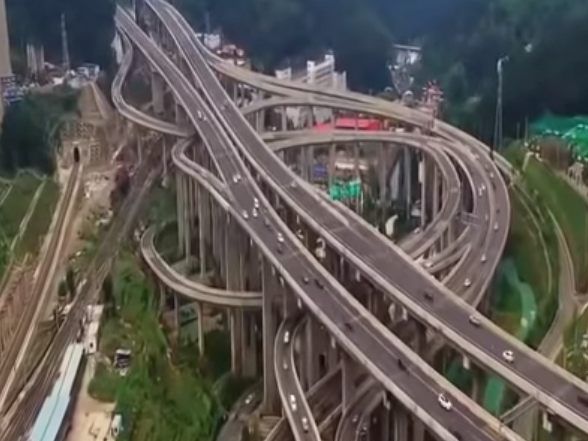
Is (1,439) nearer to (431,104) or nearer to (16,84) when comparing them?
(16,84)

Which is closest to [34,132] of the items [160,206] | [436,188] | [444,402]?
[160,206]

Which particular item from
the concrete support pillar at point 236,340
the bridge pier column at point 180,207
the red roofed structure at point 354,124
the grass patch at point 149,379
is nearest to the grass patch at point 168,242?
the bridge pier column at point 180,207

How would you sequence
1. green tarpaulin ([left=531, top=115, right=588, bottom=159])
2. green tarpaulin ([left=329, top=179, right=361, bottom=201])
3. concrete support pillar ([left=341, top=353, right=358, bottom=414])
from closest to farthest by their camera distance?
green tarpaulin ([left=531, top=115, right=588, bottom=159]) → concrete support pillar ([left=341, top=353, right=358, bottom=414]) → green tarpaulin ([left=329, top=179, right=361, bottom=201])

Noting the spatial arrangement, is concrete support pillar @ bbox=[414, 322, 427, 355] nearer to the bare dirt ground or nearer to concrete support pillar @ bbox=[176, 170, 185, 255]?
concrete support pillar @ bbox=[176, 170, 185, 255]

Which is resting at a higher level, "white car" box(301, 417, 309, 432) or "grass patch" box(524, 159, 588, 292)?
"grass patch" box(524, 159, 588, 292)

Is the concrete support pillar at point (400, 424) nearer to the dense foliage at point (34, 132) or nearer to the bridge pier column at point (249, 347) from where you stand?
the bridge pier column at point (249, 347)

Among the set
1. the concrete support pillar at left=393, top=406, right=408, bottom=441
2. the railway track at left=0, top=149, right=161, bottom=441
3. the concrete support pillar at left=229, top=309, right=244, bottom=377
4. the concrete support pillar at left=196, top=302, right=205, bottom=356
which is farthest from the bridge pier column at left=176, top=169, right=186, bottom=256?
the concrete support pillar at left=393, top=406, right=408, bottom=441

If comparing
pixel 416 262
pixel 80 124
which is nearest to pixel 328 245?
pixel 416 262
